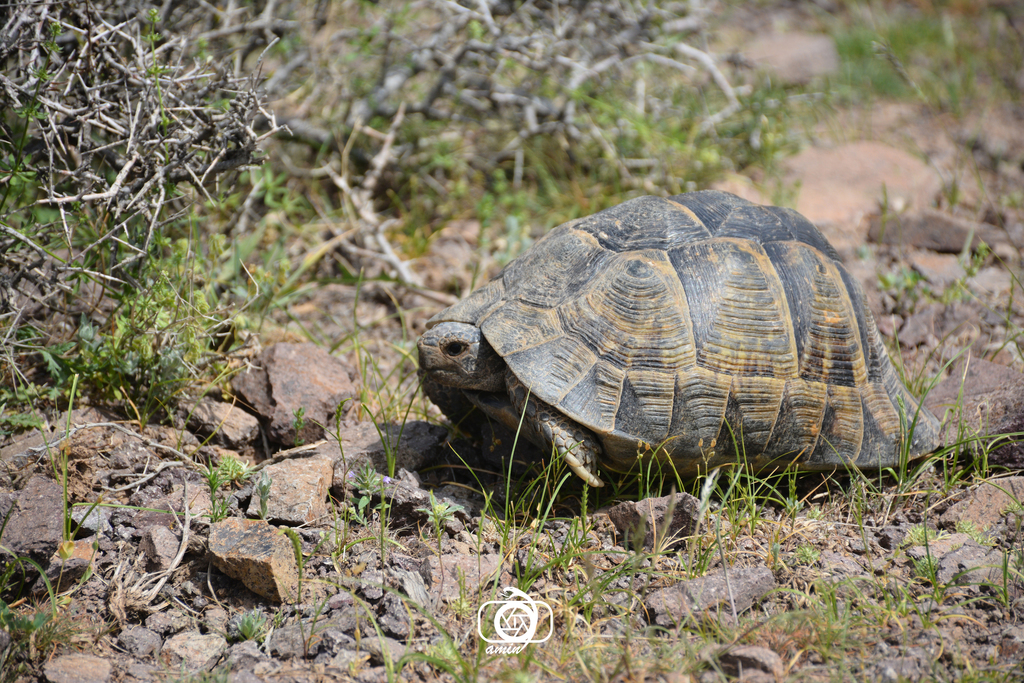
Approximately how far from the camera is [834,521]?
2.57 m

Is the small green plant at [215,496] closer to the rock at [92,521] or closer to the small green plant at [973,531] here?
the rock at [92,521]

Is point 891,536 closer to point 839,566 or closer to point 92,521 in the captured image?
point 839,566

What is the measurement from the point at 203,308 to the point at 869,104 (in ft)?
20.0

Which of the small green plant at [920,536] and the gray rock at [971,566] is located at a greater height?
the gray rock at [971,566]

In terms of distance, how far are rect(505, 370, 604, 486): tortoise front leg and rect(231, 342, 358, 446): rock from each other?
31.2 inches

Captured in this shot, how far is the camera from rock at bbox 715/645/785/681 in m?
1.88

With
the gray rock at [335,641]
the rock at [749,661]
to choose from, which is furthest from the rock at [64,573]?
the rock at [749,661]

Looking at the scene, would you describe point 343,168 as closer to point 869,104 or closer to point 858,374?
point 858,374

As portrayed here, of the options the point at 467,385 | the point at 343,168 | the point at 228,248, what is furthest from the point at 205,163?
the point at 467,385

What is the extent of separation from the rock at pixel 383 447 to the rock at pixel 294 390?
0.13m

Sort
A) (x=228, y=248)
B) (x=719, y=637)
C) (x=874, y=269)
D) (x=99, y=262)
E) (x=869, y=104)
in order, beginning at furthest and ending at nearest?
(x=869, y=104)
(x=874, y=269)
(x=228, y=248)
(x=99, y=262)
(x=719, y=637)

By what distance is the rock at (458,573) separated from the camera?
223 centimetres

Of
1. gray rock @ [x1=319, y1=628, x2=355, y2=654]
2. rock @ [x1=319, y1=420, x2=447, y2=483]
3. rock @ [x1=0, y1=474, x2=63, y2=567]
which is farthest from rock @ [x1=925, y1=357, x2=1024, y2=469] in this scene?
rock @ [x1=0, y1=474, x2=63, y2=567]

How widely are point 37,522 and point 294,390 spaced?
102cm
